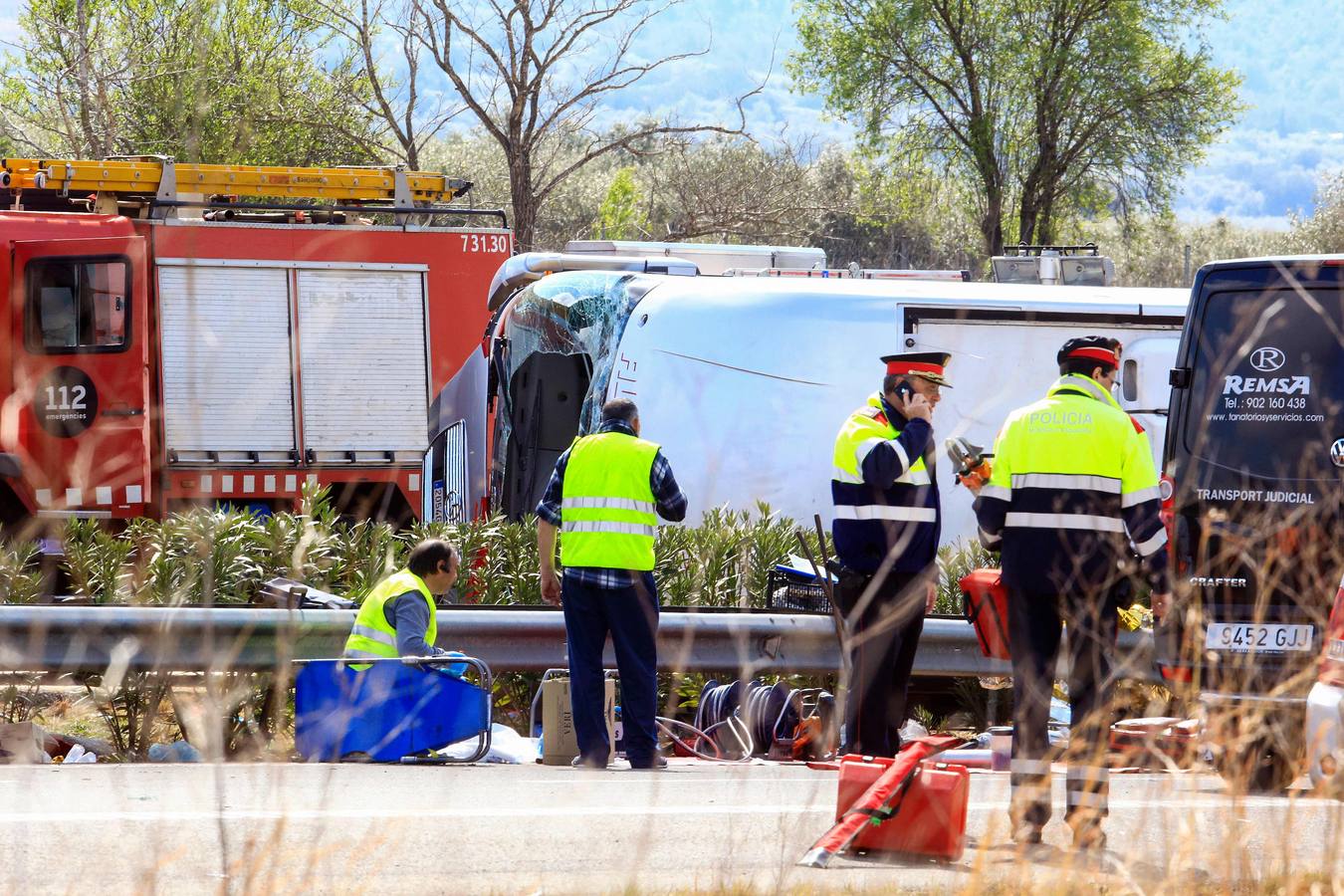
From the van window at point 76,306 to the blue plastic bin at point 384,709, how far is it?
667cm

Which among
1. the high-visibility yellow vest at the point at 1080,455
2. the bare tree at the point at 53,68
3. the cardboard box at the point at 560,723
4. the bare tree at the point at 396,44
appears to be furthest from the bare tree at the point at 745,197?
the high-visibility yellow vest at the point at 1080,455

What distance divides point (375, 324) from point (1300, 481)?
955 centimetres

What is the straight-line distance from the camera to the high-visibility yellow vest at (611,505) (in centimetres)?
750

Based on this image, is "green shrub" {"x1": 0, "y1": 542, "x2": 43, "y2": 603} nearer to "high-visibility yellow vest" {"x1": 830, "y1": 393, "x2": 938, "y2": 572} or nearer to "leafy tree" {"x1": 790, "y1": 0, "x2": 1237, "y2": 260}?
"high-visibility yellow vest" {"x1": 830, "y1": 393, "x2": 938, "y2": 572}

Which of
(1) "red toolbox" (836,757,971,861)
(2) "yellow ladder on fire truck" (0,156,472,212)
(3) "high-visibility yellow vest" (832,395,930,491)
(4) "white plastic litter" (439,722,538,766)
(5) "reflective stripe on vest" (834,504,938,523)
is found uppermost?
(2) "yellow ladder on fire truck" (0,156,472,212)

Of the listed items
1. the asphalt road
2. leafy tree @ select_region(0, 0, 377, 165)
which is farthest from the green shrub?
leafy tree @ select_region(0, 0, 377, 165)

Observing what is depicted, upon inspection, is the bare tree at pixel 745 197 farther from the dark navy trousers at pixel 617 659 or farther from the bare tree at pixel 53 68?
the dark navy trousers at pixel 617 659

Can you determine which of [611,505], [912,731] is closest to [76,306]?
[611,505]

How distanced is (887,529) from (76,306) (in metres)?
8.10

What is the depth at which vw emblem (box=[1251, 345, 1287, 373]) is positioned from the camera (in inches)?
286

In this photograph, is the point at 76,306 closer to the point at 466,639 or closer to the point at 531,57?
the point at 466,639

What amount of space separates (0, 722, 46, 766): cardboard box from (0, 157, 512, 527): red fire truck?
513cm

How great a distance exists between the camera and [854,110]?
97.5ft

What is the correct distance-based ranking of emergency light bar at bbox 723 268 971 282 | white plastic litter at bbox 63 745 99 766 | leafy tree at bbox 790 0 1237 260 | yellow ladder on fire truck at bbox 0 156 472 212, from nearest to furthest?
white plastic litter at bbox 63 745 99 766 < emergency light bar at bbox 723 268 971 282 < yellow ladder on fire truck at bbox 0 156 472 212 < leafy tree at bbox 790 0 1237 260
